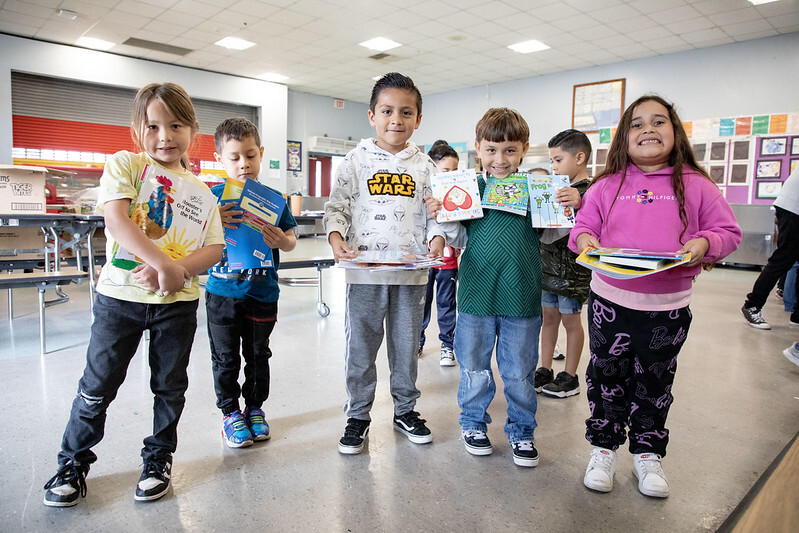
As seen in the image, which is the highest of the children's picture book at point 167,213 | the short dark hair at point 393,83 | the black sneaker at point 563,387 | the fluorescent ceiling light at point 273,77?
the fluorescent ceiling light at point 273,77

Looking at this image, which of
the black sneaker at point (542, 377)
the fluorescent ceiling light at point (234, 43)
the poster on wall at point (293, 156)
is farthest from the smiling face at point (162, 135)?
the poster on wall at point (293, 156)

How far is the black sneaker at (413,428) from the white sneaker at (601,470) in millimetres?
516

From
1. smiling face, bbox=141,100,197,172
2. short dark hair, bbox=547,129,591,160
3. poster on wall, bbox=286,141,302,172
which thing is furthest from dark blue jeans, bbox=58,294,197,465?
poster on wall, bbox=286,141,302,172

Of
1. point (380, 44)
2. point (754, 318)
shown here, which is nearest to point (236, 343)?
point (754, 318)

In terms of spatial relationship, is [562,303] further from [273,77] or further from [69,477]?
[273,77]

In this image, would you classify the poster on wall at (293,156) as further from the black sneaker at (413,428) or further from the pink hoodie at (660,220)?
the pink hoodie at (660,220)

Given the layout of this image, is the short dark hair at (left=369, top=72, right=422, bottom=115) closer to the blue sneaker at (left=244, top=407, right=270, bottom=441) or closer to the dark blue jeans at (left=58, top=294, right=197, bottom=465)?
the dark blue jeans at (left=58, top=294, right=197, bottom=465)

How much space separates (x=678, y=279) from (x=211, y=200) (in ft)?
4.27

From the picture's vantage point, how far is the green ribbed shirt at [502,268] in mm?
1611

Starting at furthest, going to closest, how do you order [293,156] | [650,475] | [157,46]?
[293,156] < [157,46] < [650,475]

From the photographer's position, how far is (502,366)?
5.45ft

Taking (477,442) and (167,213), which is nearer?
(167,213)

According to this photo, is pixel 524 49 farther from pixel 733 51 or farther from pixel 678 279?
pixel 678 279

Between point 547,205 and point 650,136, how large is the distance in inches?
13.7
